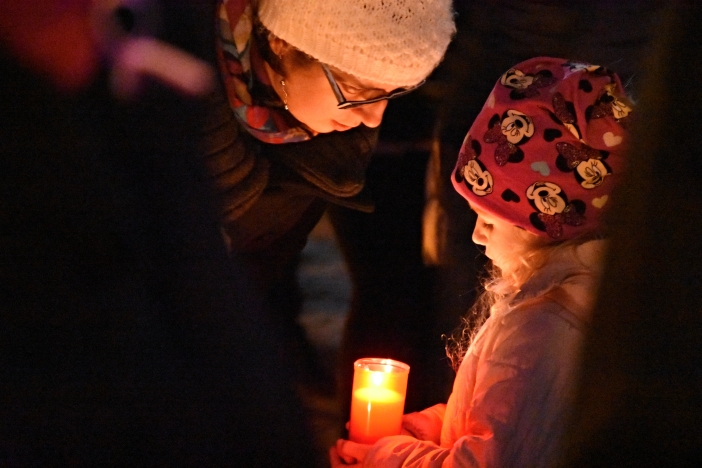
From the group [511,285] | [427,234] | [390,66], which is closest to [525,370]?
[511,285]

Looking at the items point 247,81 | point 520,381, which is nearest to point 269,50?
point 247,81

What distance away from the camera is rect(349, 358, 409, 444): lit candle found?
173 cm

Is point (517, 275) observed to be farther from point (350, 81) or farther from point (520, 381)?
point (350, 81)

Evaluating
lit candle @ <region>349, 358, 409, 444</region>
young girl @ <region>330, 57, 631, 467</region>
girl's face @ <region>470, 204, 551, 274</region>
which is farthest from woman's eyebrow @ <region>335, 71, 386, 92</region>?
lit candle @ <region>349, 358, 409, 444</region>

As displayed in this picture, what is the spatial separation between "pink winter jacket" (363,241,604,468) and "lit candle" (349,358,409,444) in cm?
7

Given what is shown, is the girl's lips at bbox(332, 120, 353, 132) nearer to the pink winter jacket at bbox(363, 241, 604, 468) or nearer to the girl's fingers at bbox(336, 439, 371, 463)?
the pink winter jacket at bbox(363, 241, 604, 468)

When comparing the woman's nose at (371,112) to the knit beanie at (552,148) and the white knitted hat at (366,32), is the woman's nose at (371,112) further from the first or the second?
the knit beanie at (552,148)

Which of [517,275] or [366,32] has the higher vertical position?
[366,32]

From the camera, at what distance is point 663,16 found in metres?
0.77

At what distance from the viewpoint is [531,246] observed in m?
1.68

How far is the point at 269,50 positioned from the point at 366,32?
244 millimetres

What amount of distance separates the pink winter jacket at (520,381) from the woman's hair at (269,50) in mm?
682

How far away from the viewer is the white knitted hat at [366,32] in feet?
5.44

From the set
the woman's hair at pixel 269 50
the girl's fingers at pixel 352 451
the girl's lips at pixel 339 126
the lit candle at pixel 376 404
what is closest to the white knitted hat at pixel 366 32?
the woman's hair at pixel 269 50
